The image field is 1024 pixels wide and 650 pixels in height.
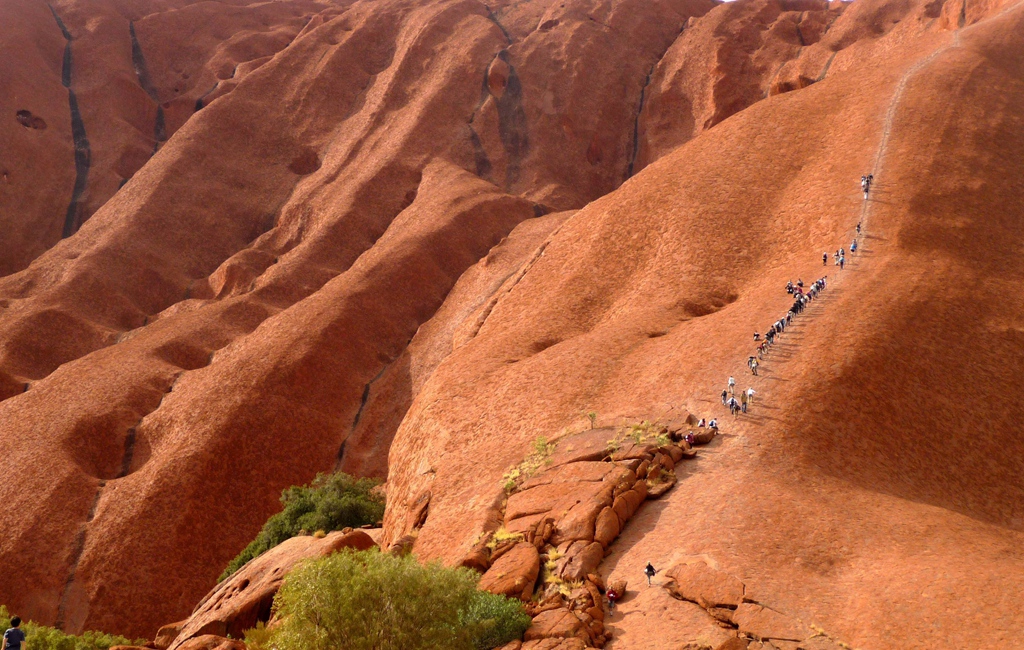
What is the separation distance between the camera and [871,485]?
1127 inches

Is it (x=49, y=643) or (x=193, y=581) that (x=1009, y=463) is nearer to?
(x=49, y=643)

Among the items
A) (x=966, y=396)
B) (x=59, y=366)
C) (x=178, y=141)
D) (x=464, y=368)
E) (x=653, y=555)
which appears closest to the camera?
(x=653, y=555)

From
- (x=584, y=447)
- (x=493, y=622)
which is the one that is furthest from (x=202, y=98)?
(x=493, y=622)

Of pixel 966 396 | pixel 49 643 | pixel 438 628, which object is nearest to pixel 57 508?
pixel 49 643

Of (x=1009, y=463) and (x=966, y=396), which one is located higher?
(x=966, y=396)

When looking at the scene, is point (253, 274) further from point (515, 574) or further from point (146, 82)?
point (515, 574)

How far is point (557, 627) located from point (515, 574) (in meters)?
3.11

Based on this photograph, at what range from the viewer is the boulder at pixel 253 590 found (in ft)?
101

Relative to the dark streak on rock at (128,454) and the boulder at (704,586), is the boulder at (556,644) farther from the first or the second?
the dark streak on rock at (128,454)

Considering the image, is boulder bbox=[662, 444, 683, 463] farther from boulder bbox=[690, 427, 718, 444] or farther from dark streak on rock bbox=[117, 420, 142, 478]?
dark streak on rock bbox=[117, 420, 142, 478]

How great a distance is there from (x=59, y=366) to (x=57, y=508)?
18.1 meters

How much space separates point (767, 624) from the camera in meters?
20.6

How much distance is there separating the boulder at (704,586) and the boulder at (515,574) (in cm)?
388

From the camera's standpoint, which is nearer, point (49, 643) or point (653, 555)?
point (653, 555)
